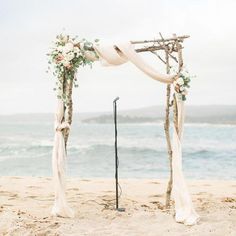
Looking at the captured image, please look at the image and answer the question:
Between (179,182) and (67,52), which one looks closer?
(179,182)

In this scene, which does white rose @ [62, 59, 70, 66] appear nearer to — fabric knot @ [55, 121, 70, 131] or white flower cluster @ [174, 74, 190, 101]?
fabric knot @ [55, 121, 70, 131]

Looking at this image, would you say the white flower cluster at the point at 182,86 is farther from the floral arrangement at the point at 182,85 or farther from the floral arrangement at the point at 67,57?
the floral arrangement at the point at 67,57

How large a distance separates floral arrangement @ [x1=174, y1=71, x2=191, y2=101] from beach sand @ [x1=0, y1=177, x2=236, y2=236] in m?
1.70

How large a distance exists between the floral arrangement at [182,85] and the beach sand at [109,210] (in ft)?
5.59

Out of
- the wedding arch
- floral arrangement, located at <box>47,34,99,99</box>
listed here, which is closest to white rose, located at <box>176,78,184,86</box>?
the wedding arch

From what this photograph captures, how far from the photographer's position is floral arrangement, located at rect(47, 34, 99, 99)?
7621 mm

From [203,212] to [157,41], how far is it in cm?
261

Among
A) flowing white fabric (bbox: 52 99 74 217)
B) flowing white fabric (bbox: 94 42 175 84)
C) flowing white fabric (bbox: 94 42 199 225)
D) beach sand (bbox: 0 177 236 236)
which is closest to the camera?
beach sand (bbox: 0 177 236 236)

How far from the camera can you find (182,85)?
283 inches

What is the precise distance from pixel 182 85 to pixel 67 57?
171 cm

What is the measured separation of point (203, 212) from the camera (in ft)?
25.6

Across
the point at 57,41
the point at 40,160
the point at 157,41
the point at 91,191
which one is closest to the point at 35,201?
the point at 91,191

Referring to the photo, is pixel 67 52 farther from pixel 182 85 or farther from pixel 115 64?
pixel 182 85

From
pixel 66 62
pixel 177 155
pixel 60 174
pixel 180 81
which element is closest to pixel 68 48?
pixel 66 62
